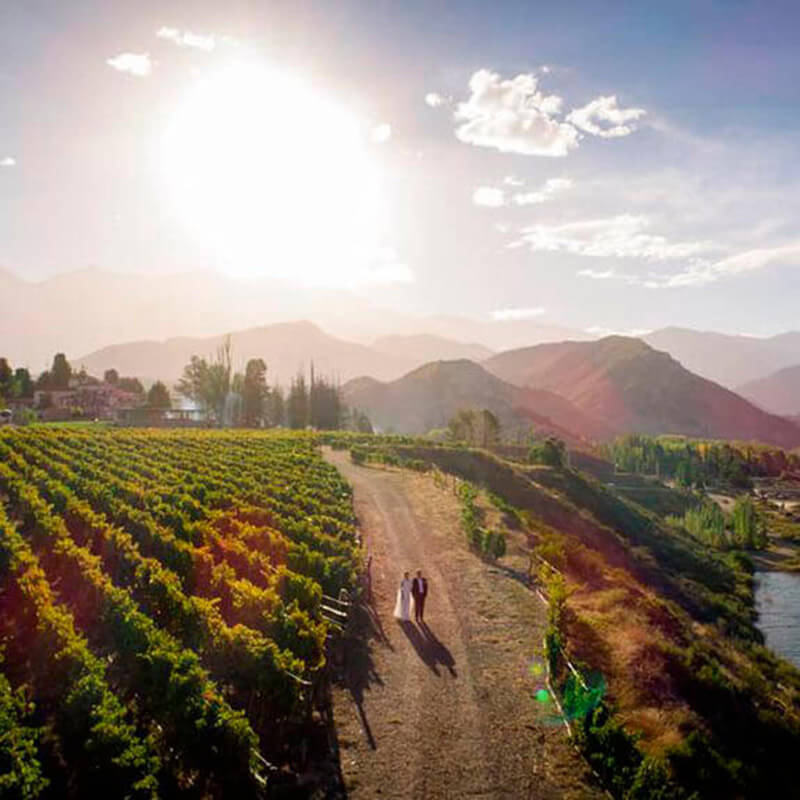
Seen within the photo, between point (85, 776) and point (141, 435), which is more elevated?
point (141, 435)

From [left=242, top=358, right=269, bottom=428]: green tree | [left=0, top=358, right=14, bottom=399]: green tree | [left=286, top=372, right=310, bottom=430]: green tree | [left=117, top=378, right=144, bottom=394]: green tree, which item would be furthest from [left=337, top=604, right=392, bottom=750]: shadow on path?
[left=117, top=378, right=144, bottom=394]: green tree

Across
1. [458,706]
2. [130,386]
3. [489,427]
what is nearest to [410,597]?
[458,706]

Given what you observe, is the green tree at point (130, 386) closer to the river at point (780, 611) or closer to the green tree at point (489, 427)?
the green tree at point (489, 427)

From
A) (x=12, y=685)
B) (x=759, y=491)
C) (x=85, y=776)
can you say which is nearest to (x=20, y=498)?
(x=12, y=685)

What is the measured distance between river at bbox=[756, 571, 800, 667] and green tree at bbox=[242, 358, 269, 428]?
8337 centimetres

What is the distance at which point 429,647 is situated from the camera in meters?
23.8

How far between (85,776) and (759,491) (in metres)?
167

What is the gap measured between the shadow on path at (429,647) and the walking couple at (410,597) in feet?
0.98

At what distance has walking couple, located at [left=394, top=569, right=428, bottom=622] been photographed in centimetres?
2595

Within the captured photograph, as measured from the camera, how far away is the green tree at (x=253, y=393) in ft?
413

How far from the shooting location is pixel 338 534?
1367 inches

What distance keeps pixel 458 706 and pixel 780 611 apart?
59.4 m

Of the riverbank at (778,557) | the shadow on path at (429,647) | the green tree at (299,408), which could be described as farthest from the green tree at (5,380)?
the riverbank at (778,557)

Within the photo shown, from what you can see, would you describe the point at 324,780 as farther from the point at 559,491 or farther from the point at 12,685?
the point at 559,491
